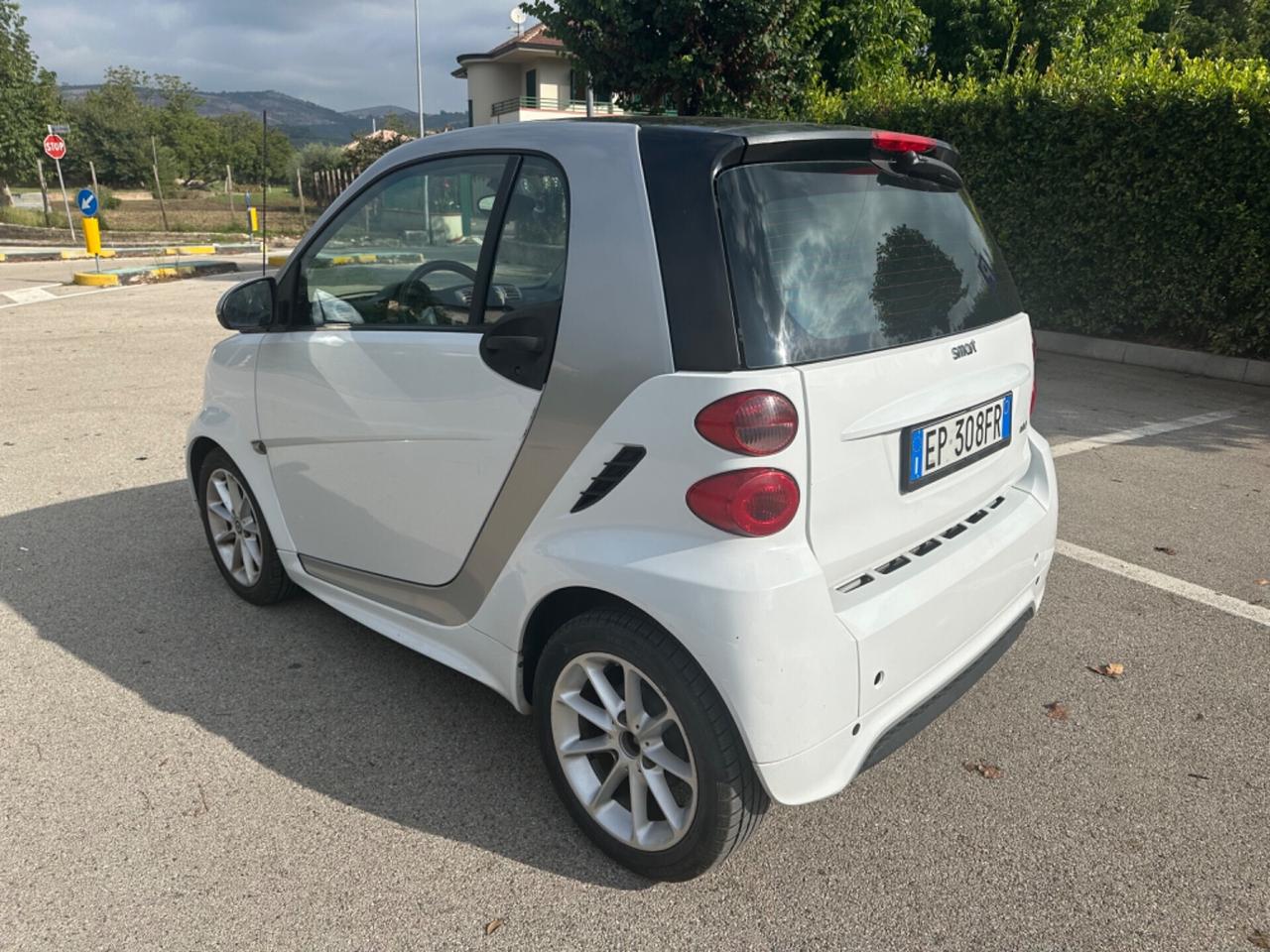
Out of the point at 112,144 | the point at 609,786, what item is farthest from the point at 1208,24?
the point at 112,144

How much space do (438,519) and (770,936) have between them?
141 cm

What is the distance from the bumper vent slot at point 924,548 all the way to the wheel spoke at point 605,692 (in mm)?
619

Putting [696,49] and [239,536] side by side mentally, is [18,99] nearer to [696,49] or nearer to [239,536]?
[696,49]

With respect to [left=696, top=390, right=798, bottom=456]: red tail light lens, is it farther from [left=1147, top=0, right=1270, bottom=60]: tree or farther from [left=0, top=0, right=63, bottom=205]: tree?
[left=0, top=0, right=63, bottom=205]: tree

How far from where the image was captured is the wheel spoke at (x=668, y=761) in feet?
7.57

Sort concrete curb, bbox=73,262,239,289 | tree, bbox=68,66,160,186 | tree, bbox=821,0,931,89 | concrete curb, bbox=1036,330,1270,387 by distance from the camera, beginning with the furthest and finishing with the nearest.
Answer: tree, bbox=68,66,160,186 < concrete curb, bbox=73,262,239,289 < tree, bbox=821,0,931,89 < concrete curb, bbox=1036,330,1270,387

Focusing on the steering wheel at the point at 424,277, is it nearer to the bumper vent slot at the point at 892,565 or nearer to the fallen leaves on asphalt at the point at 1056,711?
the bumper vent slot at the point at 892,565

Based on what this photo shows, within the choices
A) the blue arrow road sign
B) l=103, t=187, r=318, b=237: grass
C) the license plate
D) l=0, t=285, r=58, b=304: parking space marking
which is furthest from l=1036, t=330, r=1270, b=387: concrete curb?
l=103, t=187, r=318, b=237: grass

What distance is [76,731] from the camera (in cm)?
309

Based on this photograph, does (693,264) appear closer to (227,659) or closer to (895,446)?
(895,446)

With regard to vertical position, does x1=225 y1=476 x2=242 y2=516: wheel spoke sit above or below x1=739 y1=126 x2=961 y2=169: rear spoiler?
below

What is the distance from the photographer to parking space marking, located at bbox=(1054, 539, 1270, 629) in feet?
13.1

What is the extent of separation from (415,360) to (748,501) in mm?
1221

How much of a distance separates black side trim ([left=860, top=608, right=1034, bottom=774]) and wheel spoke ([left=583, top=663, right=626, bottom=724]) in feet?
1.96
